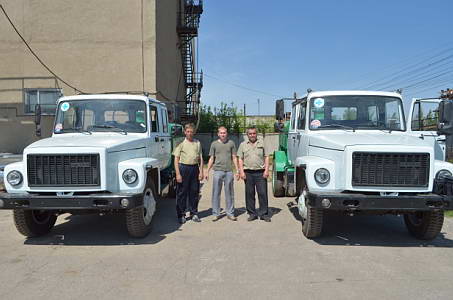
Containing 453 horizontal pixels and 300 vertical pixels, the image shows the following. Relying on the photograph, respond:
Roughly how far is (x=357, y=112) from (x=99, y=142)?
4.26 meters

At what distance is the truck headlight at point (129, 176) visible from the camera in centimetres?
523

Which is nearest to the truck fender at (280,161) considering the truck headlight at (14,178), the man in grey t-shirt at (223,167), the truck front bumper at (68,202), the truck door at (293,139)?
the truck door at (293,139)

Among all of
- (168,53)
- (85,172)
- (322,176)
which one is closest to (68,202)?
(85,172)

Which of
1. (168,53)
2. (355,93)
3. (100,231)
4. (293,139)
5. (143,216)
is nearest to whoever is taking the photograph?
(143,216)

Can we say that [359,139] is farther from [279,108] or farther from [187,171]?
[187,171]

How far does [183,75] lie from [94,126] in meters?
17.1

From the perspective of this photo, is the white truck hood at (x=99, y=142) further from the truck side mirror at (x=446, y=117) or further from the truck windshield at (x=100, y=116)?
the truck side mirror at (x=446, y=117)

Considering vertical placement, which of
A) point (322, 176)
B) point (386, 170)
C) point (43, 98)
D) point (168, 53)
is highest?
point (168, 53)

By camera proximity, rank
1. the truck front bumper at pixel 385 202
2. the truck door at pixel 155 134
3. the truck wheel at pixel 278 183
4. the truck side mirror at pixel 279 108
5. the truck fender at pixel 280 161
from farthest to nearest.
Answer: the truck wheel at pixel 278 183 → the truck fender at pixel 280 161 → the truck side mirror at pixel 279 108 → the truck door at pixel 155 134 → the truck front bumper at pixel 385 202

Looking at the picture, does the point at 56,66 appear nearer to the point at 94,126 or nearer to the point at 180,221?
the point at 94,126

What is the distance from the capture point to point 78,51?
550 inches

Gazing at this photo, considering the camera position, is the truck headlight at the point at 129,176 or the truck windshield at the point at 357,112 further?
the truck windshield at the point at 357,112

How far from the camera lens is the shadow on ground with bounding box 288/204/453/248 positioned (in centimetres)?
545

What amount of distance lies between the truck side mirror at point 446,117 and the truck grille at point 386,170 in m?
0.99
